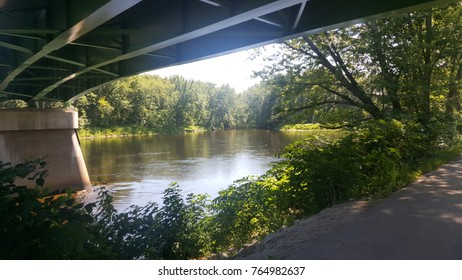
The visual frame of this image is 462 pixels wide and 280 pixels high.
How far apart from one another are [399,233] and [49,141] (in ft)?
58.5

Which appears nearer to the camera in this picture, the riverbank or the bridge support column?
the bridge support column

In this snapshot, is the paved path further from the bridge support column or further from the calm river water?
the bridge support column

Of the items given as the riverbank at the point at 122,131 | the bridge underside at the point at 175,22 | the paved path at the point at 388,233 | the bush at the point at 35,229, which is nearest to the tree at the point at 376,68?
the bridge underside at the point at 175,22

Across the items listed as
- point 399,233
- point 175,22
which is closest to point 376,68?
point 175,22

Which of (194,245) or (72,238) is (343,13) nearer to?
(194,245)

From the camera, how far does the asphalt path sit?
3.67 m

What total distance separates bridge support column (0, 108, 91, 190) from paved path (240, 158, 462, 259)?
14.6 meters

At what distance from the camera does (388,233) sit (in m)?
4.22

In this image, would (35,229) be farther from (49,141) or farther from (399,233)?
(49,141)

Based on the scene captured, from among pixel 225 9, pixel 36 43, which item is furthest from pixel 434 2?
pixel 36 43

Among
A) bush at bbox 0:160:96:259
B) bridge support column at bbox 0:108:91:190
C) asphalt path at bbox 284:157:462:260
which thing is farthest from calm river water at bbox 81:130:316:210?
bush at bbox 0:160:96:259

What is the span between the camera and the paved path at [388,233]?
3699 millimetres

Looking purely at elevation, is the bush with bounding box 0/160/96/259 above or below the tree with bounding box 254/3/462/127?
below

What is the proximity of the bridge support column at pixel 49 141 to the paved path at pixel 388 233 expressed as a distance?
14.6 meters
